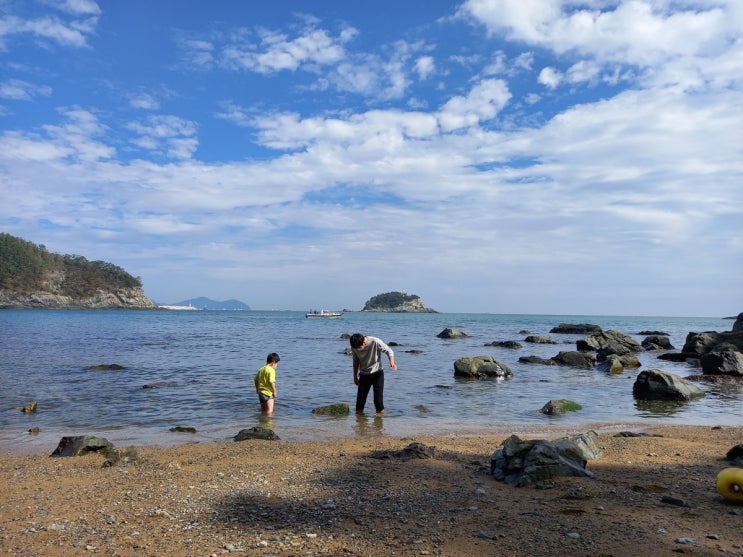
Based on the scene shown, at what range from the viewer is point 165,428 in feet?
39.6

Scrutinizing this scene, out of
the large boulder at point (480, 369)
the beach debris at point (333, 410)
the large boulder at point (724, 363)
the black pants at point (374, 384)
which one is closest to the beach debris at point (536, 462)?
the black pants at point (374, 384)

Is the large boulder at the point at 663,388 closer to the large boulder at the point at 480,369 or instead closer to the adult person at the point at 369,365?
the large boulder at the point at 480,369

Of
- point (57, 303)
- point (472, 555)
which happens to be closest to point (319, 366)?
point (472, 555)

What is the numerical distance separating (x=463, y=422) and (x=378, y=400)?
240 cm

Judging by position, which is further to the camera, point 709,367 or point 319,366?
point 319,366

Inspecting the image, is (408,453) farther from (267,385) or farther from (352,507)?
(267,385)

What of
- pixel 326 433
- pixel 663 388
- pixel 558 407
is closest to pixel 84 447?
pixel 326 433

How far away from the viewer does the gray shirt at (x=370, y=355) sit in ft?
39.7

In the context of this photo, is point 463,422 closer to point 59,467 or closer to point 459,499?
point 459,499

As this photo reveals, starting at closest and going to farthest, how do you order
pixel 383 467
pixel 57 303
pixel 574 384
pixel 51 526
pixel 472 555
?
pixel 472 555 < pixel 51 526 < pixel 383 467 < pixel 574 384 < pixel 57 303

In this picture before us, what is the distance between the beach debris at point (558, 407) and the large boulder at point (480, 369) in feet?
25.4

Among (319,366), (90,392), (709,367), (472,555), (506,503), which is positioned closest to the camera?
(472,555)

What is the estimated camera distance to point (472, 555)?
4734mm

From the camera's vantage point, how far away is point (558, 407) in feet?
48.0
